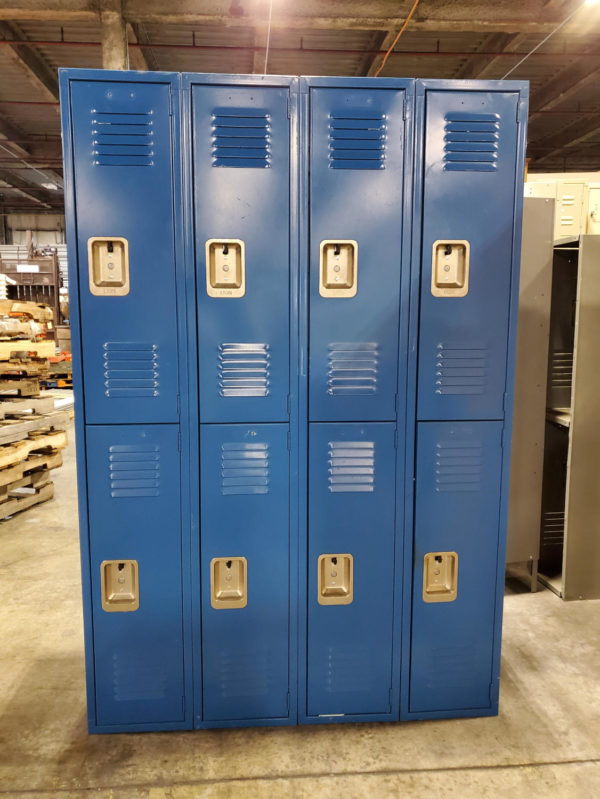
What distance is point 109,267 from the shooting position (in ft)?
6.72

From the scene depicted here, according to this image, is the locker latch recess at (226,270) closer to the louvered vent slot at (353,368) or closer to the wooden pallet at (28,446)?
the louvered vent slot at (353,368)

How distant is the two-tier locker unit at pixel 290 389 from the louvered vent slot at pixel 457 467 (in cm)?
1

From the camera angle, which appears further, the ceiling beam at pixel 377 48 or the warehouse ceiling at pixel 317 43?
the ceiling beam at pixel 377 48

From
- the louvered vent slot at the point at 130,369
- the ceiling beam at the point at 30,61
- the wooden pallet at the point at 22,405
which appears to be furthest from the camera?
the ceiling beam at the point at 30,61

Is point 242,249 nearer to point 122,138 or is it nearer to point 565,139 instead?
point 122,138

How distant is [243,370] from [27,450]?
370 centimetres

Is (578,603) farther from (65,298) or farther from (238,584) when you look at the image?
(65,298)

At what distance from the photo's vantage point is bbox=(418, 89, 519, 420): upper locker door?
6.88ft

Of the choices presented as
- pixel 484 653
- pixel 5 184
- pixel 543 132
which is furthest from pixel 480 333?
pixel 5 184

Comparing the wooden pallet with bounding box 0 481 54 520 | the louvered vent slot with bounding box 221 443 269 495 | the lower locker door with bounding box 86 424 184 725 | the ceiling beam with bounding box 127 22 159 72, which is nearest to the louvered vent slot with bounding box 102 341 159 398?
the lower locker door with bounding box 86 424 184 725

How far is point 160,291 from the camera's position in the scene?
2.07 m

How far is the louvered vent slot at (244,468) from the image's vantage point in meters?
2.17

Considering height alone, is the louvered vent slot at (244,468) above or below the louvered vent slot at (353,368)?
below

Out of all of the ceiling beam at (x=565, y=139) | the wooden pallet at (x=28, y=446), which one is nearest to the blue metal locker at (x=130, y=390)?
the wooden pallet at (x=28, y=446)
